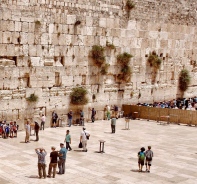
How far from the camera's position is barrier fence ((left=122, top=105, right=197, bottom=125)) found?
2155 centimetres

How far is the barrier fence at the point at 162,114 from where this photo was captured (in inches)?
848

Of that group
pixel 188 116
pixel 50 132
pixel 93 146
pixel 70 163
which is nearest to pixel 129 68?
pixel 188 116

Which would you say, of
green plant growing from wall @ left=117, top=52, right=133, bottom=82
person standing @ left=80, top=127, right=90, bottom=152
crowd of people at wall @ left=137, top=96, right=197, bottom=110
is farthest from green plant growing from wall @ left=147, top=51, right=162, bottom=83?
person standing @ left=80, top=127, right=90, bottom=152

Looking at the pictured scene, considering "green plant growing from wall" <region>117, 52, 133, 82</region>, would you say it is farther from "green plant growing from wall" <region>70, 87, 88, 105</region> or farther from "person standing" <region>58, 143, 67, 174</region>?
"person standing" <region>58, 143, 67, 174</region>

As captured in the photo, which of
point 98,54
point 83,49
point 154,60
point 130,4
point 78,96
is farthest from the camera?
point 154,60

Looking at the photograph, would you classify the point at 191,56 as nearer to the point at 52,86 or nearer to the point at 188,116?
the point at 188,116

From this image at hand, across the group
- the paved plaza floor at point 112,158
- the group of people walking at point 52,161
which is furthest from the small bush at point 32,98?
the group of people walking at point 52,161

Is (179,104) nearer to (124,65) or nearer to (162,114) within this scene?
(162,114)

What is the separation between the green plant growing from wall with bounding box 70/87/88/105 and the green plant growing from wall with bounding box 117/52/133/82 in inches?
128

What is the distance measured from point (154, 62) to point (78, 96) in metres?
6.68

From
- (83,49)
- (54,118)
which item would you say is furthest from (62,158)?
(83,49)

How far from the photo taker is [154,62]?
2527 cm

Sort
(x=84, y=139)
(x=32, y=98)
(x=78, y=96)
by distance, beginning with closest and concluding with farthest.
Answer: (x=84, y=139)
(x=32, y=98)
(x=78, y=96)

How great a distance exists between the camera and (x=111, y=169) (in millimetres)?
12688
